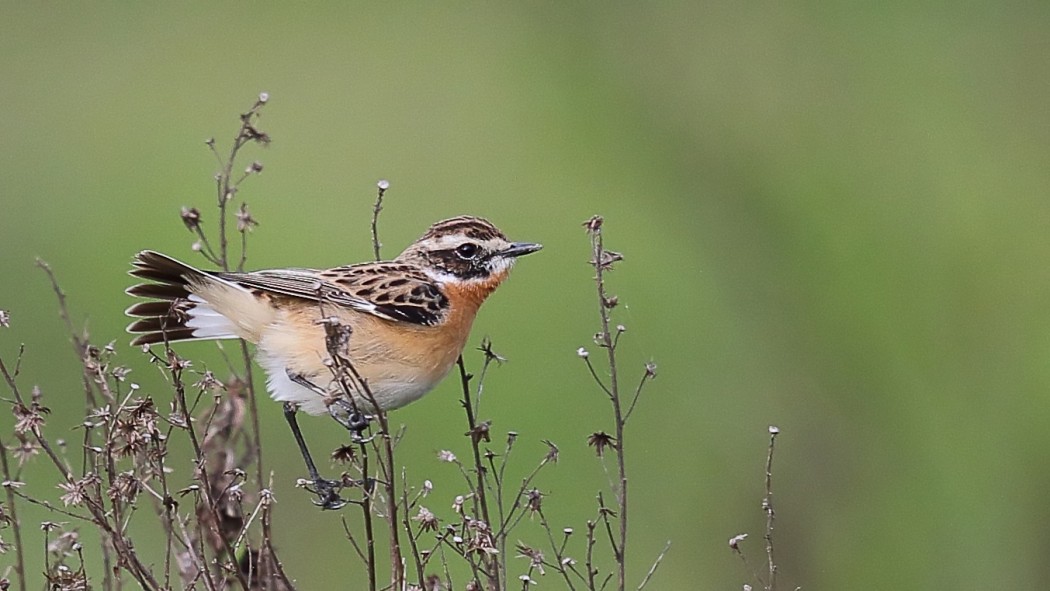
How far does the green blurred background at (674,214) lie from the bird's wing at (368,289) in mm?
4819

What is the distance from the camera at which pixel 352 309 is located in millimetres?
5754

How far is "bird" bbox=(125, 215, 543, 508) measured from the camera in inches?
222

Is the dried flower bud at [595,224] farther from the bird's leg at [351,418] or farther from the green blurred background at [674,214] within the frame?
the green blurred background at [674,214]

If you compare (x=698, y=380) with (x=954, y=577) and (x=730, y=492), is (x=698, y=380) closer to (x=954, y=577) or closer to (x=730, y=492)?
(x=730, y=492)

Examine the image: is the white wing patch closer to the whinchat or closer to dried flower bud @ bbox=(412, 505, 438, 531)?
the whinchat

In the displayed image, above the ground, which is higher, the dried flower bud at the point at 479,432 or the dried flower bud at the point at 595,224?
the dried flower bud at the point at 595,224

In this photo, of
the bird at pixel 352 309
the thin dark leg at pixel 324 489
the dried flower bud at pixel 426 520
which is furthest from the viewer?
the bird at pixel 352 309

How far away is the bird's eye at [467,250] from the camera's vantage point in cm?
592

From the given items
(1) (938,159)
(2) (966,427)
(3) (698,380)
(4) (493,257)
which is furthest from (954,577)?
(4) (493,257)

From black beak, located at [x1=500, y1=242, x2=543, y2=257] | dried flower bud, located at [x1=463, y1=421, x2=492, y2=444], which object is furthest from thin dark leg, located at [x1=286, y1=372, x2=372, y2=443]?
black beak, located at [x1=500, y1=242, x2=543, y2=257]

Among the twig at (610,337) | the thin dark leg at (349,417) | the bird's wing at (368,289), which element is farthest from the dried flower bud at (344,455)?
the bird's wing at (368,289)

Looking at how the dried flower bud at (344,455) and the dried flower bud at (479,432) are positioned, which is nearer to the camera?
the dried flower bud at (479,432)

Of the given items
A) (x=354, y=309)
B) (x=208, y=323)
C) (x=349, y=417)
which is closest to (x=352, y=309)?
(x=354, y=309)

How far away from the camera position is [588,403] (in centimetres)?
1237
